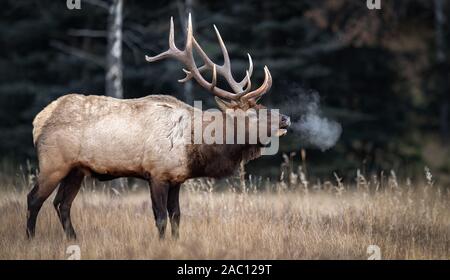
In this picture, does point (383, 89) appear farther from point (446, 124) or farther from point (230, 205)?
point (230, 205)

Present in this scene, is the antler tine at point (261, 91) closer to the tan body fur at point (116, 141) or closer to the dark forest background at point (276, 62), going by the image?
the tan body fur at point (116, 141)

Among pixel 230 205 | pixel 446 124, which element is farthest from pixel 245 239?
pixel 446 124

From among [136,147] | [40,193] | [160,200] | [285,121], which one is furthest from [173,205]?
[285,121]

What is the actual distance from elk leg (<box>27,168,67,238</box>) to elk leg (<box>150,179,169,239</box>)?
0.98 meters

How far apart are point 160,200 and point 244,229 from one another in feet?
3.06

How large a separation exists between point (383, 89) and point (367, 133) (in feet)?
5.41

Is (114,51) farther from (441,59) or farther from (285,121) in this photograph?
(441,59)

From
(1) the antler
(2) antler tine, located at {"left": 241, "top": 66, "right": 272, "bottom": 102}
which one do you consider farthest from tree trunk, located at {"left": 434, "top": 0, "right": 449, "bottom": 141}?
(2) antler tine, located at {"left": 241, "top": 66, "right": 272, "bottom": 102}

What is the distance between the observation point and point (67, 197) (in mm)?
7488

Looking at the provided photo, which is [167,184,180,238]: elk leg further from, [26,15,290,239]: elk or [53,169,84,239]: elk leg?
[53,169,84,239]: elk leg

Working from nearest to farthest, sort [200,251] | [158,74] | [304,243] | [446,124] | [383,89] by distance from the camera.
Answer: [200,251] < [304,243] < [158,74] < [383,89] < [446,124]

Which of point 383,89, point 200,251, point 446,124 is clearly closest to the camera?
point 200,251

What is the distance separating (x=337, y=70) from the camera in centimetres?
1606

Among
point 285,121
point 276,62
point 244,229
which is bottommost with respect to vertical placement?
point 244,229
